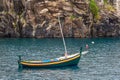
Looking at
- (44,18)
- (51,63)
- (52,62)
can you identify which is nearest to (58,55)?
(52,62)

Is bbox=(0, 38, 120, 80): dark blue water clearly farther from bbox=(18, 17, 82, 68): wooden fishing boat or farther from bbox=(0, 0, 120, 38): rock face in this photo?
bbox=(0, 0, 120, 38): rock face

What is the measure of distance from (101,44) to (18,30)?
42.7 metres

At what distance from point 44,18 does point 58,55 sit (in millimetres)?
54204

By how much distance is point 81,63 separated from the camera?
403 ft

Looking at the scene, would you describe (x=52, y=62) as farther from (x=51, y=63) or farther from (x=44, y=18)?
(x=44, y=18)

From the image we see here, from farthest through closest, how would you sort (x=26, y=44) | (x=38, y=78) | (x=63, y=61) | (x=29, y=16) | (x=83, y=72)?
1. (x=29, y=16)
2. (x=26, y=44)
3. (x=63, y=61)
4. (x=83, y=72)
5. (x=38, y=78)

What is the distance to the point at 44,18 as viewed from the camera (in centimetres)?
18788

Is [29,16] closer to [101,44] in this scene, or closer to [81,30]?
[81,30]

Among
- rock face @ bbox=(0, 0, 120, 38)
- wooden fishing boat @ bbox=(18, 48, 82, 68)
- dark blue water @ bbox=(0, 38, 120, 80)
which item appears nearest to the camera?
dark blue water @ bbox=(0, 38, 120, 80)

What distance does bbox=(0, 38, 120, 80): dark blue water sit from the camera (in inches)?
4161

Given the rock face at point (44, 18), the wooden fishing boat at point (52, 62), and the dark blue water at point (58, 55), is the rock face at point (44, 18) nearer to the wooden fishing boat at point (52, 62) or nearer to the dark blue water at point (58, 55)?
the dark blue water at point (58, 55)

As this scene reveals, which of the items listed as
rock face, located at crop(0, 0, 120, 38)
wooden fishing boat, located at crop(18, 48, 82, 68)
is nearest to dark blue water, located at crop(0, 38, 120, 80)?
wooden fishing boat, located at crop(18, 48, 82, 68)

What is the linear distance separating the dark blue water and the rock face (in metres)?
9.25

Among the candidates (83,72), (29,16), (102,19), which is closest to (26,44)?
(29,16)
